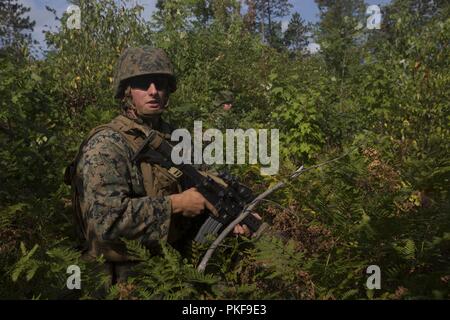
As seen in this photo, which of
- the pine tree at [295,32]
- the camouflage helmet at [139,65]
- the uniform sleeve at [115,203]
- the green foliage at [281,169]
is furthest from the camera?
the pine tree at [295,32]

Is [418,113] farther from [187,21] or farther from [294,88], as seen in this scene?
[187,21]

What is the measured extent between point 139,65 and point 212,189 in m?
1.34

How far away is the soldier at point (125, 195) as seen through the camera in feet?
11.9

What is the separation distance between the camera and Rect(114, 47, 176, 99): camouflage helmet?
4410 millimetres

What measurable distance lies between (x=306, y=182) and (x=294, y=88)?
3.86 meters

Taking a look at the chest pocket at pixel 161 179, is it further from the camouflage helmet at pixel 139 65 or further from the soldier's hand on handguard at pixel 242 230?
the camouflage helmet at pixel 139 65

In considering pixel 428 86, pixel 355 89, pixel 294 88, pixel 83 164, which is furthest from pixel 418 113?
pixel 83 164

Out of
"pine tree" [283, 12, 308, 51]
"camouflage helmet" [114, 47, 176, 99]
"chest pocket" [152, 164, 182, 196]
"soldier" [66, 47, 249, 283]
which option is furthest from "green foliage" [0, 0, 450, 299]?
"pine tree" [283, 12, 308, 51]

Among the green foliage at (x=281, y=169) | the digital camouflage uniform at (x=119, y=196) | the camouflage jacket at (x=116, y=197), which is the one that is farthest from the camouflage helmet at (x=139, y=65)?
the green foliage at (x=281, y=169)

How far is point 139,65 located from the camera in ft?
14.5

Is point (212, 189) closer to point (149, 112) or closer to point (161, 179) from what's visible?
point (161, 179)

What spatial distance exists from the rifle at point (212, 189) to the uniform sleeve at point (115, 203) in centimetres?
22

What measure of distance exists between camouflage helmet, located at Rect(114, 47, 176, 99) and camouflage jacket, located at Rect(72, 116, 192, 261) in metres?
0.66

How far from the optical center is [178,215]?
13.2 ft
